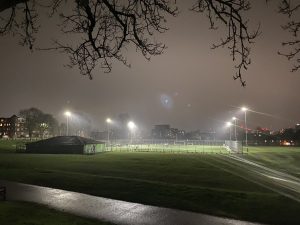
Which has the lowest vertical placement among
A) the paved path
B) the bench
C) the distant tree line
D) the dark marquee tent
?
the paved path

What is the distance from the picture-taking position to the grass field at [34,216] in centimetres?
1313

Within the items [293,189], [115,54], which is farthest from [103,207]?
[293,189]

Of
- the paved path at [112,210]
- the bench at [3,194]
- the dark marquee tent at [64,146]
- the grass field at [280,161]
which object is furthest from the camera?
the dark marquee tent at [64,146]

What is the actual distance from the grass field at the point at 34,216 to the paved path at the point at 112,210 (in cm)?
62

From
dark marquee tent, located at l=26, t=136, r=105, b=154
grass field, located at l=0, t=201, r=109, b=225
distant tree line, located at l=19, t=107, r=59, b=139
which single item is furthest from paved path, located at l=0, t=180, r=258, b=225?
distant tree line, located at l=19, t=107, r=59, b=139

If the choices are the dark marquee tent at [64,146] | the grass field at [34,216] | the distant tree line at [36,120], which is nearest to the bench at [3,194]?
the grass field at [34,216]

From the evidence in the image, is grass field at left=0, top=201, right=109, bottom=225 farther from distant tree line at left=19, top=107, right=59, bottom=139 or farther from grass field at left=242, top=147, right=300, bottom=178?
distant tree line at left=19, top=107, right=59, bottom=139

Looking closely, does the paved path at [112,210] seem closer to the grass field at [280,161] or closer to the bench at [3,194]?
the bench at [3,194]

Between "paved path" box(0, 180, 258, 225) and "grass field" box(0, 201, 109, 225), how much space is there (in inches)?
24.6

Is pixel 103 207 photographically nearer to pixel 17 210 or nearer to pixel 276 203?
pixel 17 210

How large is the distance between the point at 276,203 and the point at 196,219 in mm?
5560

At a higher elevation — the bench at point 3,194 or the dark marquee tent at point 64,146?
the dark marquee tent at point 64,146

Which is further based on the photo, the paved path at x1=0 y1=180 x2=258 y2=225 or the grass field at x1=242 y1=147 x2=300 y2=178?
the grass field at x1=242 y1=147 x2=300 y2=178

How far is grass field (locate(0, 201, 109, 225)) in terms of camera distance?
43.1ft
